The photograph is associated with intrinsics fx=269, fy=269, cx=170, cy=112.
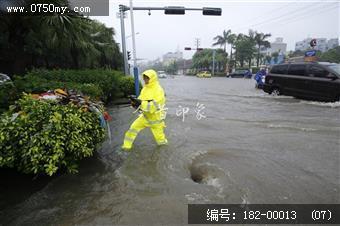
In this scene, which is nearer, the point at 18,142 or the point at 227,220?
the point at 227,220

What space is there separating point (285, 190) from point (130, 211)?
213 cm

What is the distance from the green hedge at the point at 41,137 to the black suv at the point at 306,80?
981cm

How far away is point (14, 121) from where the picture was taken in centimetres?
345

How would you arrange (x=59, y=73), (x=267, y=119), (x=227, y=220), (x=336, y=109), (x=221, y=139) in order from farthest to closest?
(x=336, y=109)
(x=59, y=73)
(x=267, y=119)
(x=221, y=139)
(x=227, y=220)

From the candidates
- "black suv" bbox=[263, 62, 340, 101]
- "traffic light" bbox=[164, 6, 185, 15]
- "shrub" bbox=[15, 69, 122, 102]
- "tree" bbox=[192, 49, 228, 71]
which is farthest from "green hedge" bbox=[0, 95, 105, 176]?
"tree" bbox=[192, 49, 228, 71]

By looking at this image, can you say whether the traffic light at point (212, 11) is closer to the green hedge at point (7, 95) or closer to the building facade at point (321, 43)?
the green hedge at point (7, 95)

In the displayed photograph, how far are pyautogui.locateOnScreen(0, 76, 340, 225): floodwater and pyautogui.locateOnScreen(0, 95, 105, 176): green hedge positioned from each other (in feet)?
1.54

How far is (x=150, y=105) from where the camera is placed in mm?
5051

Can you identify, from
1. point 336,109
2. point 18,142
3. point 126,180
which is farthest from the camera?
point 336,109

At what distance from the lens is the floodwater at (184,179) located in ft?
10.7

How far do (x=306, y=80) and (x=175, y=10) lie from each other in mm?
7422

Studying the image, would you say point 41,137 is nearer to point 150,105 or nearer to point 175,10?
point 150,105

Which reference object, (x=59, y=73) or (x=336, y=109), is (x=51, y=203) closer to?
(x=59, y=73)

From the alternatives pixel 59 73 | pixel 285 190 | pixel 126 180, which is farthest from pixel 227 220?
pixel 59 73
